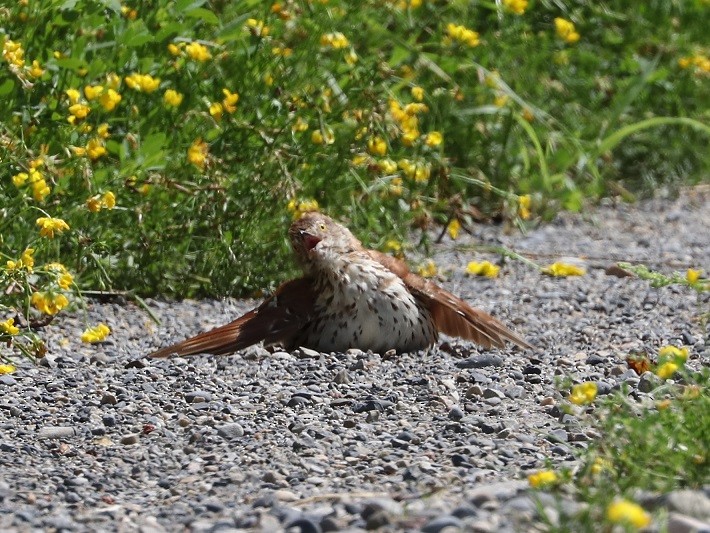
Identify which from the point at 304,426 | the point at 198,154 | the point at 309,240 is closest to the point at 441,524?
the point at 304,426

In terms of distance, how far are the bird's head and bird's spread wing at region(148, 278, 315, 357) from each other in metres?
0.14

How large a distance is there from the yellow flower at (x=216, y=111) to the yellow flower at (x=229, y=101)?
0.03 metres

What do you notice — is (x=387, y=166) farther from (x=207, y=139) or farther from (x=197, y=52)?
(x=197, y=52)

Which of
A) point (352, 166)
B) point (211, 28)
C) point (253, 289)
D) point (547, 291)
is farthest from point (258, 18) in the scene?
point (547, 291)

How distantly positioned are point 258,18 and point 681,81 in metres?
4.20

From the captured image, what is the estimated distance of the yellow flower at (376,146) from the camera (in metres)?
5.90

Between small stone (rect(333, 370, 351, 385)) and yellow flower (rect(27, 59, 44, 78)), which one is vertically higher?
yellow flower (rect(27, 59, 44, 78))

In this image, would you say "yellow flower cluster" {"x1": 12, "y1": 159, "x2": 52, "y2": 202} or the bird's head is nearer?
"yellow flower cluster" {"x1": 12, "y1": 159, "x2": 52, "y2": 202}

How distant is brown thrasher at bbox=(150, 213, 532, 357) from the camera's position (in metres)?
5.05

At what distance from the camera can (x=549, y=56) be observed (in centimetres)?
862

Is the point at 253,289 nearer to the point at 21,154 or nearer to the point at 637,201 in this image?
the point at 21,154

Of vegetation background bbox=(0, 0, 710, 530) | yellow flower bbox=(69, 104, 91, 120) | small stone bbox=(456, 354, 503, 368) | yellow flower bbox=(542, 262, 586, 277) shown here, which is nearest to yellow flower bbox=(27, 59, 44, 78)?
vegetation background bbox=(0, 0, 710, 530)

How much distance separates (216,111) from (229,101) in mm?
78

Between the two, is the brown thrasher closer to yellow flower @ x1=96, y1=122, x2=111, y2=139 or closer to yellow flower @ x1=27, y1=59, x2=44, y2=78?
yellow flower @ x1=96, y1=122, x2=111, y2=139
